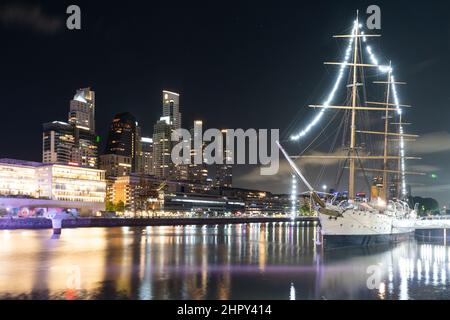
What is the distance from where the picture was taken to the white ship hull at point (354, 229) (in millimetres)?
52250

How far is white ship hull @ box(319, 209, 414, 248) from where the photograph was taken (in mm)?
52250

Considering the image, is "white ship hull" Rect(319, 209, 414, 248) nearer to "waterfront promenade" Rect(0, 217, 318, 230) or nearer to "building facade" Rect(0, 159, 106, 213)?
"waterfront promenade" Rect(0, 217, 318, 230)

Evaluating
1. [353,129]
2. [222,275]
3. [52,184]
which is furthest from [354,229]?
[52,184]

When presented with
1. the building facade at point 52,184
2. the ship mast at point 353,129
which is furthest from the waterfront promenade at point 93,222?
the ship mast at point 353,129

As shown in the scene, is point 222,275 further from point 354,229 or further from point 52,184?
point 52,184

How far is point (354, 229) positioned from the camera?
5409cm

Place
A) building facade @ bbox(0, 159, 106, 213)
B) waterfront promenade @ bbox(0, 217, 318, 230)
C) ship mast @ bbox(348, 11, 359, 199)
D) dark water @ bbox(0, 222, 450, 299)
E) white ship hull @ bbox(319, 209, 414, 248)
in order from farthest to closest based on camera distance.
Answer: building facade @ bbox(0, 159, 106, 213), waterfront promenade @ bbox(0, 217, 318, 230), ship mast @ bbox(348, 11, 359, 199), white ship hull @ bbox(319, 209, 414, 248), dark water @ bbox(0, 222, 450, 299)

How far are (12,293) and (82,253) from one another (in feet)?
78.3

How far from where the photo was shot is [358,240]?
180 feet

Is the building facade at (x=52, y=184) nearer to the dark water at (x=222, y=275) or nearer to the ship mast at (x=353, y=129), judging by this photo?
the ship mast at (x=353, y=129)

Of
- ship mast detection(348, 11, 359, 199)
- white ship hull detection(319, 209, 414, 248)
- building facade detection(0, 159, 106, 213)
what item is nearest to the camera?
white ship hull detection(319, 209, 414, 248)

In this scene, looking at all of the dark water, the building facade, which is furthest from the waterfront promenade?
the dark water
